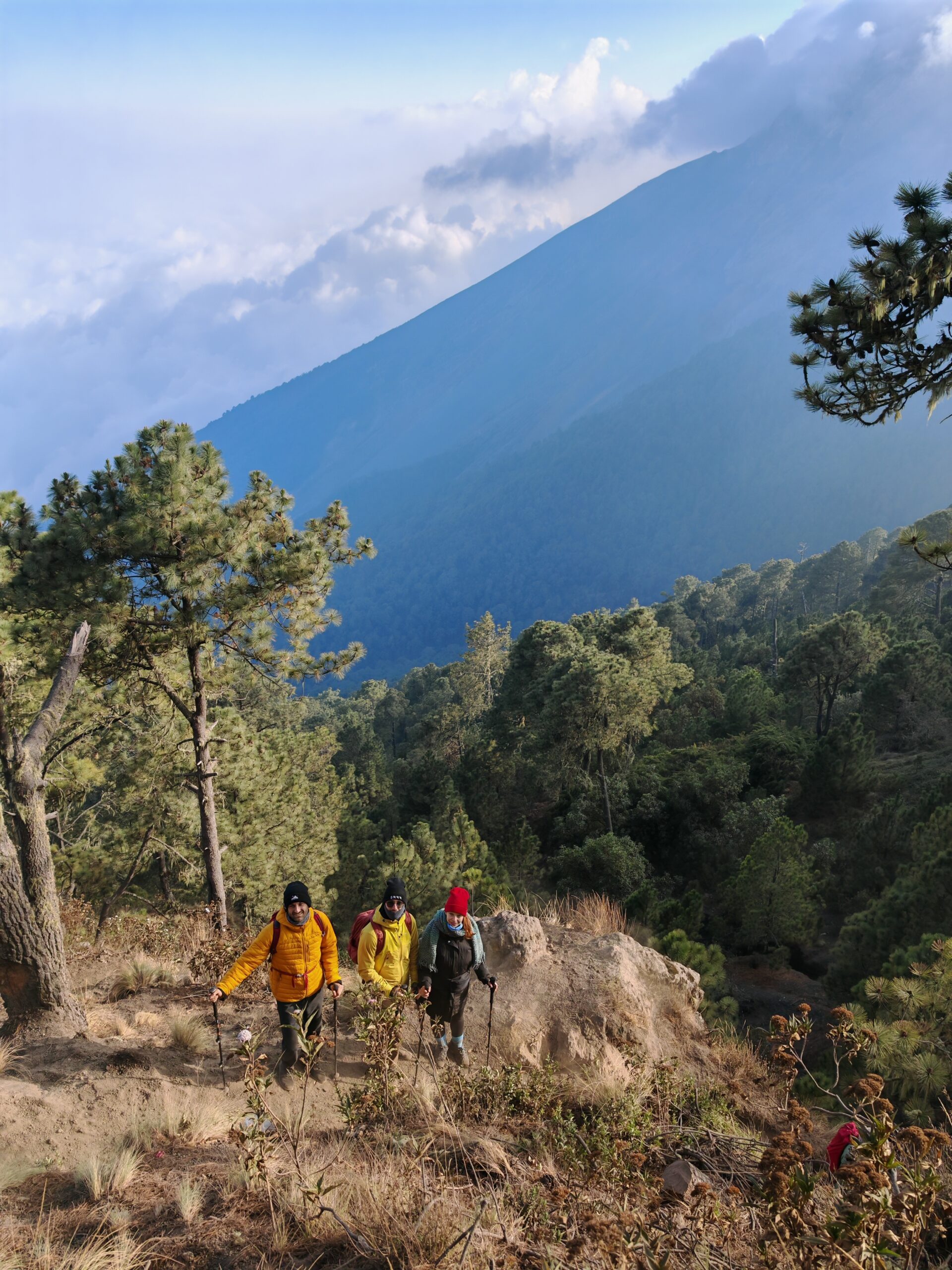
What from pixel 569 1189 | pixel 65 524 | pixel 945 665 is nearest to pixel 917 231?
pixel 569 1189

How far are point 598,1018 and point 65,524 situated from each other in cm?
800

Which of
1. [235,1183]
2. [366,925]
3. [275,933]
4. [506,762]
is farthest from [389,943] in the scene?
[506,762]

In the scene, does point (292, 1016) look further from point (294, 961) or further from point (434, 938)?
point (434, 938)

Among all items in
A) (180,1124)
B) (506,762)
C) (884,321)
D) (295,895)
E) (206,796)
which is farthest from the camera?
(506,762)

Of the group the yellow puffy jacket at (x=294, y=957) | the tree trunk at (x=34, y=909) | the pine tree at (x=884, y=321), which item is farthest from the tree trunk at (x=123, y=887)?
the pine tree at (x=884, y=321)

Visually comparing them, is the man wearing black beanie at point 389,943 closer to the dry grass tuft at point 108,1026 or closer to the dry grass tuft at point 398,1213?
the dry grass tuft at point 398,1213

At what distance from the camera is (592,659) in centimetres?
2500

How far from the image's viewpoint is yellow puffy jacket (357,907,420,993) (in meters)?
5.24

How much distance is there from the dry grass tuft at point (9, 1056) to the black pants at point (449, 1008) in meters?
3.18

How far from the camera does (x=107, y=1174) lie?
3730 millimetres

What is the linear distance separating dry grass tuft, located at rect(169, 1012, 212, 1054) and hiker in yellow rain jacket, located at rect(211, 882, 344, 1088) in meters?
1.12

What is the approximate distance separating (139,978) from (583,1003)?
16.0 ft

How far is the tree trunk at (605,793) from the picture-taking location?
79.6ft

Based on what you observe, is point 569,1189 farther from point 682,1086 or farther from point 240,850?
point 240,850
